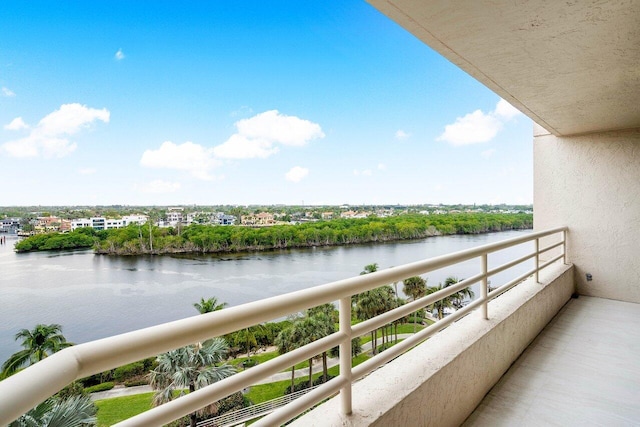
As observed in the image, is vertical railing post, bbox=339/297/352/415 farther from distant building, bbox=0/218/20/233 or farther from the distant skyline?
the distant skyline

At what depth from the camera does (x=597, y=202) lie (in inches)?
145

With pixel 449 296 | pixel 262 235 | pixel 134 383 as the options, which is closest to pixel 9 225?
pixel 134 383

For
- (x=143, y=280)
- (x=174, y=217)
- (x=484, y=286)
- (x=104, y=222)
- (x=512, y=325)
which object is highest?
(x=174, y=217)

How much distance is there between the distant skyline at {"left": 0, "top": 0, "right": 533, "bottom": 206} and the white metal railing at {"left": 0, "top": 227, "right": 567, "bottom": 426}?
2550 centimetres

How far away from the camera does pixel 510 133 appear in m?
31.5

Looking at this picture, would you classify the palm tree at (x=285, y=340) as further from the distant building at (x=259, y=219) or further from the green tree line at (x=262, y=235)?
the distant building at (x=259, y=219)

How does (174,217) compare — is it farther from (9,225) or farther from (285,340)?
(285,340)

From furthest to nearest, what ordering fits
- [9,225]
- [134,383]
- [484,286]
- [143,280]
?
1. [143,280]
2. [9,225]
3. [134,383]
4. [484,286]

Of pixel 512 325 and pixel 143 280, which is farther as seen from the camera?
pixel 143 280

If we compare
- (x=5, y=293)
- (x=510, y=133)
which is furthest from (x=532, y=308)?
(x=510, y=133)

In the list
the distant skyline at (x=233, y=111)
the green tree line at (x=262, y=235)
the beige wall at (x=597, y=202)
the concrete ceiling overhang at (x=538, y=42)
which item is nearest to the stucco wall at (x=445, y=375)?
the concrete ceiling overhang at (x=538, y=42)

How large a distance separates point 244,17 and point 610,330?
40022 mm

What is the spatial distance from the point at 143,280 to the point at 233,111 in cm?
2653

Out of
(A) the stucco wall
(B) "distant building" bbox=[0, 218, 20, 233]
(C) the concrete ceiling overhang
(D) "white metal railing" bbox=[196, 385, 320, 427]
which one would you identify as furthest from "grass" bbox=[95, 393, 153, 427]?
(C) the concrete ceiling overhang
